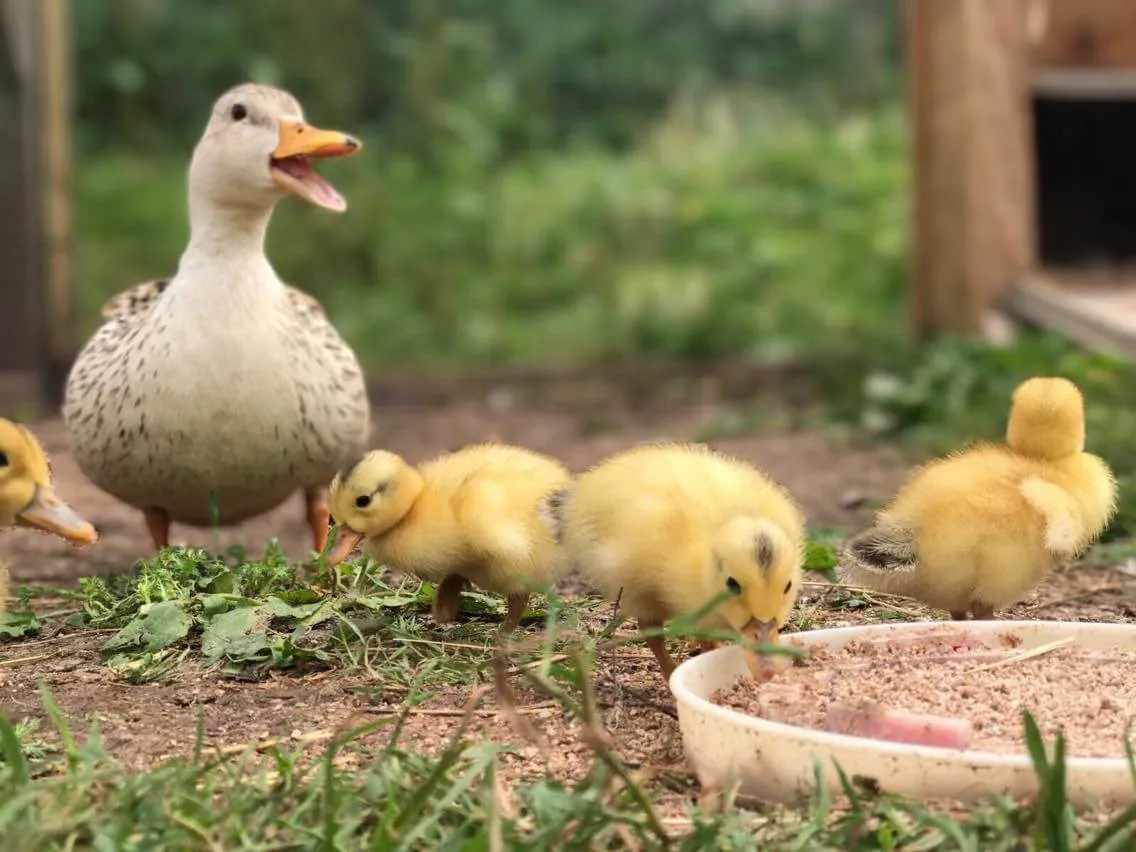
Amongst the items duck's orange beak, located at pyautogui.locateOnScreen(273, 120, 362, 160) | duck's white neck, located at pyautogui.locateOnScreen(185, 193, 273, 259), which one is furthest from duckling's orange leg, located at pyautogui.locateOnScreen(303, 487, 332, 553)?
duck's orange beak, located at pyautogui.locateOnScreen(273, 120, 362, 160)

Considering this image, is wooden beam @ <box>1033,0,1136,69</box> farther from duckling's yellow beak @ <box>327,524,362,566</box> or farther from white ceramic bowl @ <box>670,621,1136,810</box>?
white ceramic bowl @ <box>670,621,1136,810</box>

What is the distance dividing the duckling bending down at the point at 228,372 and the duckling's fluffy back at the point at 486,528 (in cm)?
89

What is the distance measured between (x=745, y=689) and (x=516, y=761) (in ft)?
1.49

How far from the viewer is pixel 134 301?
201 inches

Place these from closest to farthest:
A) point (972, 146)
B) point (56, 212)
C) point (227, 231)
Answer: point (227, 231)
point (972, 146)
point (56, 212)

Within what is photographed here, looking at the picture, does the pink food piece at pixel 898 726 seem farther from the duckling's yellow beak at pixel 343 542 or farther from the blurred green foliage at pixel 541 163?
the blurred green foliage at pixel 541 163

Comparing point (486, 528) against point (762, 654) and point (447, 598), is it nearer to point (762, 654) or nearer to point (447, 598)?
point (447, 598)

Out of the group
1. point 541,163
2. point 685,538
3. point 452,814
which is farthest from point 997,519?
point 541,163

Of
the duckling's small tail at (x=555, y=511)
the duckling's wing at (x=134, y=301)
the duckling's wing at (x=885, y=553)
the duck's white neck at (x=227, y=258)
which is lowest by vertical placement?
the duckling's wing at (x=885, y=553)

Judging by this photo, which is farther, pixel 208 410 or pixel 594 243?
pixel 594 243

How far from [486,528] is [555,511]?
0.16 m

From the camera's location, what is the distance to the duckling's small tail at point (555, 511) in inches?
135

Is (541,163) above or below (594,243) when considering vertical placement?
above

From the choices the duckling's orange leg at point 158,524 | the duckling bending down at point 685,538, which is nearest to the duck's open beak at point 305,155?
the duckling's orange leg at point 158,524
